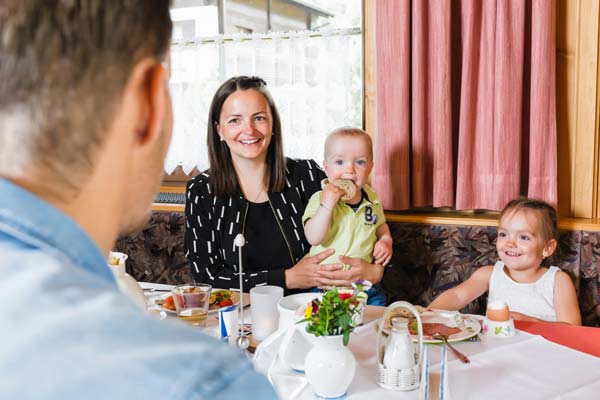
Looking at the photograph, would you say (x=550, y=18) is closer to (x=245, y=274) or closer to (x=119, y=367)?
(x=245, y=274)

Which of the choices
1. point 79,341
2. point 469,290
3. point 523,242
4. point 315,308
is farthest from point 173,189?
point 79,341

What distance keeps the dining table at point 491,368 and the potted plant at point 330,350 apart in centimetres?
5

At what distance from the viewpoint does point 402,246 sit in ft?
8.20

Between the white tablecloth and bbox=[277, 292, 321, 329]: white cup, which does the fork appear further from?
bbox=[277, 292, 321, 329]: white cup

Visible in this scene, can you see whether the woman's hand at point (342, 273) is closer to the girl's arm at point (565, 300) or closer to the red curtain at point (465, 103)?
the red curtain at point (465, 103)

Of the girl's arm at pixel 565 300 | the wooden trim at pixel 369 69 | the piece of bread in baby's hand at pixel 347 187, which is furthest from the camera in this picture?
the wooden trim at pixel 369 69

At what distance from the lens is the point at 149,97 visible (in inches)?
18.6

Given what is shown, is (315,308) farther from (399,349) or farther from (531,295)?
(531,295)

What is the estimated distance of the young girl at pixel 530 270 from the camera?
2.06 metres

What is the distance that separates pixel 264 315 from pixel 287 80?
5.49 feet

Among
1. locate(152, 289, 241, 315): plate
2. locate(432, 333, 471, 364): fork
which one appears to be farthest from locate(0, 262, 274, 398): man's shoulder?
locate(152, 289, 241, 315): plate

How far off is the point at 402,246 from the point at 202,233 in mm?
837

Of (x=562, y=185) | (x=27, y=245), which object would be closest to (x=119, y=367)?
(x=27, y=245)

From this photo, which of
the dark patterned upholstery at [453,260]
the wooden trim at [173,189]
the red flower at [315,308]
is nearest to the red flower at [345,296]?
the red flower at [315,308]
